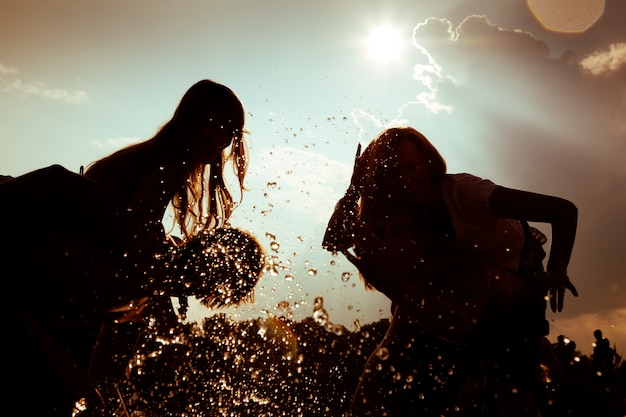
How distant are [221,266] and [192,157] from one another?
92cm

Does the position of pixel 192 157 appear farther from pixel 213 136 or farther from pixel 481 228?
pixel 481 228

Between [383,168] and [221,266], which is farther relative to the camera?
[383,168]

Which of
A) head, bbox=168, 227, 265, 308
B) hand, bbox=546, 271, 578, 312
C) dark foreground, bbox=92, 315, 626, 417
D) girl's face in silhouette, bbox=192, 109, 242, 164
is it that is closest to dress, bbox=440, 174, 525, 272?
hand, bbox=546, 271, 578, 312

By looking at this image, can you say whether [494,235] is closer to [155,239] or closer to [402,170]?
[402,170]

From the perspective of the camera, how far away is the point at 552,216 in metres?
3.11

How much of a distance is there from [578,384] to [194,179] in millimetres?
5487

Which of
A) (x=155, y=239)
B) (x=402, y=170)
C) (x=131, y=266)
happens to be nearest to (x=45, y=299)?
(x=131, y=266)

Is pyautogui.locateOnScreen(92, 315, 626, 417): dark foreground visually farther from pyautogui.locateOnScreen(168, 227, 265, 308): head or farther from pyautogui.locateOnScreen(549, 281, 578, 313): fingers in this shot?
pyautogui.locateOnScreen(549, 281, 578, 313): fingers

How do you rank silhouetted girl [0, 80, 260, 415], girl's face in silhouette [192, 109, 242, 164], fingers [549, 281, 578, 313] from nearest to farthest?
1. silhouetted girl [0, 80, 260, 415]
2. fingers [549, 281, 578, 313]
3. girl's face in silhouette [192, 109, 242, 164]

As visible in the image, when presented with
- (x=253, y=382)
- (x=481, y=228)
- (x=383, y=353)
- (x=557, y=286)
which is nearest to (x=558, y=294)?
(x=557, y=286)

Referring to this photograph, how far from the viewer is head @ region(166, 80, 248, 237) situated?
11.6 feet

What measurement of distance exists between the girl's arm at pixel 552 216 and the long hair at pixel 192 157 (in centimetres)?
227

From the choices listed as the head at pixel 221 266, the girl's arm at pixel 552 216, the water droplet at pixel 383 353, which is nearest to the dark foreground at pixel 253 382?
the head at pixel 221 266

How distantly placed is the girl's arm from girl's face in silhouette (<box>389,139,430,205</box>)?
0.62 m
